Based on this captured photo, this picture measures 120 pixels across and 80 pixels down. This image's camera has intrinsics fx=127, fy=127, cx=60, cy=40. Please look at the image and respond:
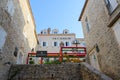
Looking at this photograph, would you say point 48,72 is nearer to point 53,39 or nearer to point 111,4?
point 111,4

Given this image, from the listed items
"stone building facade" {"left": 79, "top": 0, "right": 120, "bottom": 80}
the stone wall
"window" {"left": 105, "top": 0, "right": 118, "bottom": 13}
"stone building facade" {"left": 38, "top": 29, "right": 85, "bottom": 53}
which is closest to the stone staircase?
the stone wall

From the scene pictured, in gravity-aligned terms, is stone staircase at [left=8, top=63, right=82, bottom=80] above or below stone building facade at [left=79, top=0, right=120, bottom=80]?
below

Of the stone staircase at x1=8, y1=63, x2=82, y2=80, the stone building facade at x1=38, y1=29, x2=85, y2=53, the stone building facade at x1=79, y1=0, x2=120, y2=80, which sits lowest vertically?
the stone staircase at x1=8, y1=63, x2=82, y2=80

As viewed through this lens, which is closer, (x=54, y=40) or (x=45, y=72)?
(x=45, y=72)

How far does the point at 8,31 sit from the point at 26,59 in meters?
5.43

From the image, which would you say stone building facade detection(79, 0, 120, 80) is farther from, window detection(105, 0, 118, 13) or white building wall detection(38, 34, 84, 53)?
white building wall detection(38, 34, 84, 53)

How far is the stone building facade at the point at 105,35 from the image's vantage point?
694 centimetres

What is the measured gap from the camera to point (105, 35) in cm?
823

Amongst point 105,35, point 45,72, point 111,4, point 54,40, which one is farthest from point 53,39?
point 111,4

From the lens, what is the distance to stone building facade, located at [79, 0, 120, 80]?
6.94m

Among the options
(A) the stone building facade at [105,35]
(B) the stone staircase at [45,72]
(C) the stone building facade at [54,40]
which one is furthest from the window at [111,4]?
(C) the stone building facade at [54,40]

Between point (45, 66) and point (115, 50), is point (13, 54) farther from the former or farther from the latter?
point (115, 50)

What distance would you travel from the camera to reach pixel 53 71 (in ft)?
24.5

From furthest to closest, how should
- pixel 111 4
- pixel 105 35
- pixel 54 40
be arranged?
pixel 54 40
pixel 105 35
pixel 111 4
